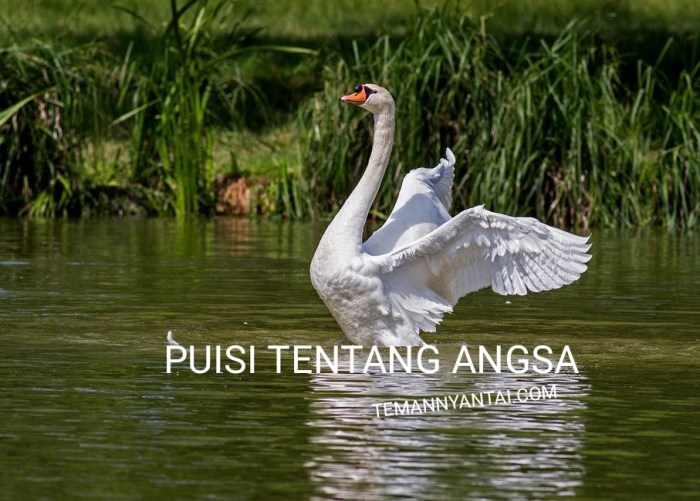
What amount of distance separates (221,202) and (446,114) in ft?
13.0

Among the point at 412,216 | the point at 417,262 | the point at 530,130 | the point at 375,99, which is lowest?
the point at 417,262

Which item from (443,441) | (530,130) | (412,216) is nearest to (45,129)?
(530,130)

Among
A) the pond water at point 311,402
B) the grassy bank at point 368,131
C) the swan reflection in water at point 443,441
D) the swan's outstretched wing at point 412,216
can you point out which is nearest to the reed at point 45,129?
the grassy bank at point 368,131

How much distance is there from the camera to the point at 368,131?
64.7 feet

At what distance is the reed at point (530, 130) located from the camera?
1891 centimetres

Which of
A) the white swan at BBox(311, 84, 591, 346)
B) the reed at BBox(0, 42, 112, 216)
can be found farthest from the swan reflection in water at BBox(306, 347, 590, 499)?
the reed at BBox(0, 42, 112, 216)

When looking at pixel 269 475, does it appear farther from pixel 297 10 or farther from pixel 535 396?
pixel 297 10

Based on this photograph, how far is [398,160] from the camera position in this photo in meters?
19.2

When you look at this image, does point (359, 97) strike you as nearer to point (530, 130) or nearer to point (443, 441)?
point (443, 441)

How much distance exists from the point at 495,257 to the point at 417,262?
471 mm

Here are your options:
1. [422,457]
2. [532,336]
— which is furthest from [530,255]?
[422,457]

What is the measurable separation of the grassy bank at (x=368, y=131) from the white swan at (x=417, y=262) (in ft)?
29.2

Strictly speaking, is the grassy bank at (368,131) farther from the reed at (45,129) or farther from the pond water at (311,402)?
the pond water at (311,402)

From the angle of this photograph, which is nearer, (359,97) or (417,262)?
(417,262)
